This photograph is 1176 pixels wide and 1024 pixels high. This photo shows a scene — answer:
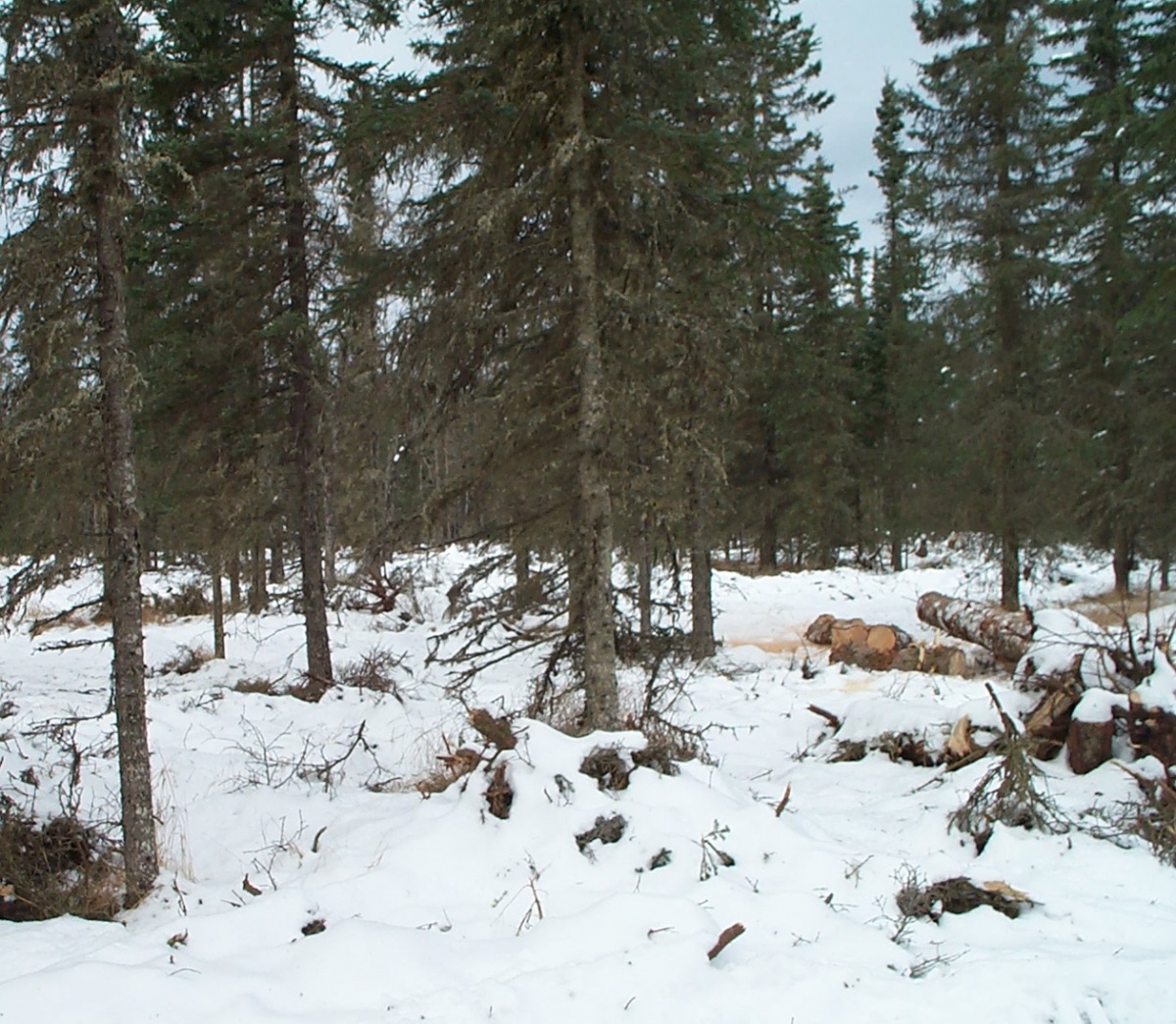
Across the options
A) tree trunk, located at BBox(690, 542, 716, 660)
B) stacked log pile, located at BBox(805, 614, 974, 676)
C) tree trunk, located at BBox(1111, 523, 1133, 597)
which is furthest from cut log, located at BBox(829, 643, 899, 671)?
tree trunk, located at BBox(1111, 523, 1133, 597)

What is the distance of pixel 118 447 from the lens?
4.99 m

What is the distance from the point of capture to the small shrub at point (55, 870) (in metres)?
4.74

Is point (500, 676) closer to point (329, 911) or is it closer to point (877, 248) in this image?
point (329, 911)

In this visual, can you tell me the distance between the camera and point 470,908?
181 inches

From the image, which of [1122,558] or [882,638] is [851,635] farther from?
[1122,558]

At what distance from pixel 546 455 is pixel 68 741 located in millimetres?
4786

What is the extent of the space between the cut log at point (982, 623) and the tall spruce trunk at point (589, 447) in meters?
6.45

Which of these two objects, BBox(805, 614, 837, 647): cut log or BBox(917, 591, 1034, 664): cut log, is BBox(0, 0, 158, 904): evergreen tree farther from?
BBox(805, 614, 837, 647): cut log

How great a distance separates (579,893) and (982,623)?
10.1 m

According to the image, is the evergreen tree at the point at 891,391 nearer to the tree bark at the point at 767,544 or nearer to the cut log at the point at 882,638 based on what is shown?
the tree bark at the point at 767,544

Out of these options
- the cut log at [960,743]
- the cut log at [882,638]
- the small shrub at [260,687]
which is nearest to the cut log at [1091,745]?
the cut log at [960,743]

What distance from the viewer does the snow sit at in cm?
362

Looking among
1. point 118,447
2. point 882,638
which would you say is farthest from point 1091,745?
point 118,447

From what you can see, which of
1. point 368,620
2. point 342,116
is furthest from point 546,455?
point 368,620
